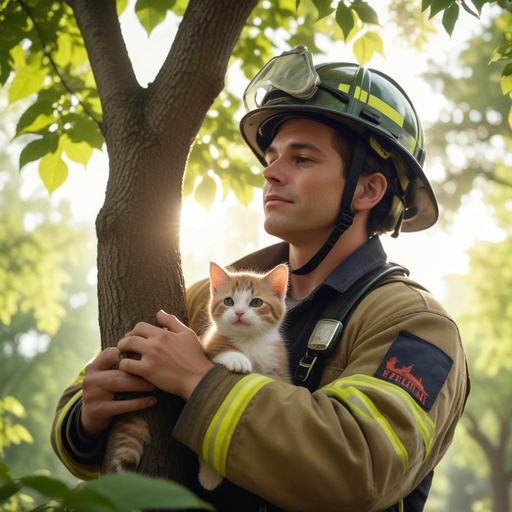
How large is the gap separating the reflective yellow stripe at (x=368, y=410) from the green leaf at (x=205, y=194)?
2.33m

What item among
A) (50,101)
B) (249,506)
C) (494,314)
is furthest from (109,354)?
(494,314)

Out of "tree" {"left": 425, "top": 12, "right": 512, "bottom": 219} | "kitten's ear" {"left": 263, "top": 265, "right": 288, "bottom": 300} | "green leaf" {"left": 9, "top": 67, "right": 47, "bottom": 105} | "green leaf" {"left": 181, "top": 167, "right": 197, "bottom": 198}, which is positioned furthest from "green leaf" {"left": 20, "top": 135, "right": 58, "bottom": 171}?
"tree" {"left": 425, "top": 12, "right": 512, "bottom": 219}

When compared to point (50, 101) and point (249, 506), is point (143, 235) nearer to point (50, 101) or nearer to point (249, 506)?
point (249, 506)

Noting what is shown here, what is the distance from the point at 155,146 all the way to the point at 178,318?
33.1 inches

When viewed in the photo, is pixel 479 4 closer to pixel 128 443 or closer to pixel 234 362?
pixel 234 362

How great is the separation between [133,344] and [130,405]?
248 millimetres

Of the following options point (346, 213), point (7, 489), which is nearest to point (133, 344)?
A: point (7, 489)

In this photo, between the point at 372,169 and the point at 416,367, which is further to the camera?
the point at 372,169

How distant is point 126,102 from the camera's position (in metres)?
2.88

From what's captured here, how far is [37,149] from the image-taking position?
364cm

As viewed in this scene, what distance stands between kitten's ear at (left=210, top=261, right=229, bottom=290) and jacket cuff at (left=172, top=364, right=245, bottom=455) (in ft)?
3.58

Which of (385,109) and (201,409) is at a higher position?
(385,109)

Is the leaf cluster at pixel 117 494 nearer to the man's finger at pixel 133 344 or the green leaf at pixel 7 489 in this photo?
the green leaf at pixel 7 489

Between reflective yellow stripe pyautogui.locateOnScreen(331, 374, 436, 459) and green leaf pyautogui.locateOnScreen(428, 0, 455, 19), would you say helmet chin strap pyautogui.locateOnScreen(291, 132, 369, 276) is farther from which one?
reflective yellow stripe pyautogui.locateOnScreen(331, 374, 436, 459)
